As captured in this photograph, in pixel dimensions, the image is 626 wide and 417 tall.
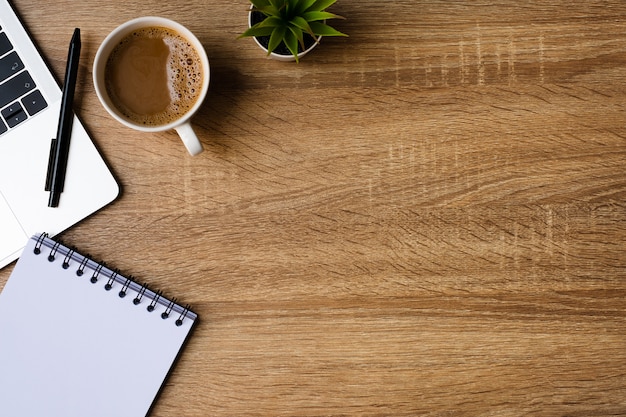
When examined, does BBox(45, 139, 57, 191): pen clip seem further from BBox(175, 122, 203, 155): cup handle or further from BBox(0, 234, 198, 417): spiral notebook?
BBox(175, 122, 203, 155): cup handle

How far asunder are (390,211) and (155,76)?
1.12 ft

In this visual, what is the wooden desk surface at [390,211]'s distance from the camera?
850mm

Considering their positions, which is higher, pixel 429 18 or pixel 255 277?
pixel 429 18

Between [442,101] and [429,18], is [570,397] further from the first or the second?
[429,18]

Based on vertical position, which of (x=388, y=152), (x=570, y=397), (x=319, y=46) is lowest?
(x=570, y=397)

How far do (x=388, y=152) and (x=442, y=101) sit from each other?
96mm

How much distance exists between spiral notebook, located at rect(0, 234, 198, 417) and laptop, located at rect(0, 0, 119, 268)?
27mm

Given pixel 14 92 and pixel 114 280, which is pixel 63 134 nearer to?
pixel 14 92

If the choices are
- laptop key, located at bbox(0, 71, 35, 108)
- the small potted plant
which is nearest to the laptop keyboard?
laptop key, located at bbox(0, 71, 35, 108)

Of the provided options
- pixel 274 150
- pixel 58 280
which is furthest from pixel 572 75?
pixel 58 280

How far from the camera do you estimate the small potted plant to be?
763mm

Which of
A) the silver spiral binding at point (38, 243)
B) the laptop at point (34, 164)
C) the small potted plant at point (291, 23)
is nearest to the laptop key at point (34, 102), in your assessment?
the laptop at point (34, 164)

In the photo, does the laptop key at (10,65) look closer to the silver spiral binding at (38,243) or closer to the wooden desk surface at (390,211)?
the wooden desk surface at (390,211)

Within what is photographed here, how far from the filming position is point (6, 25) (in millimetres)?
837
